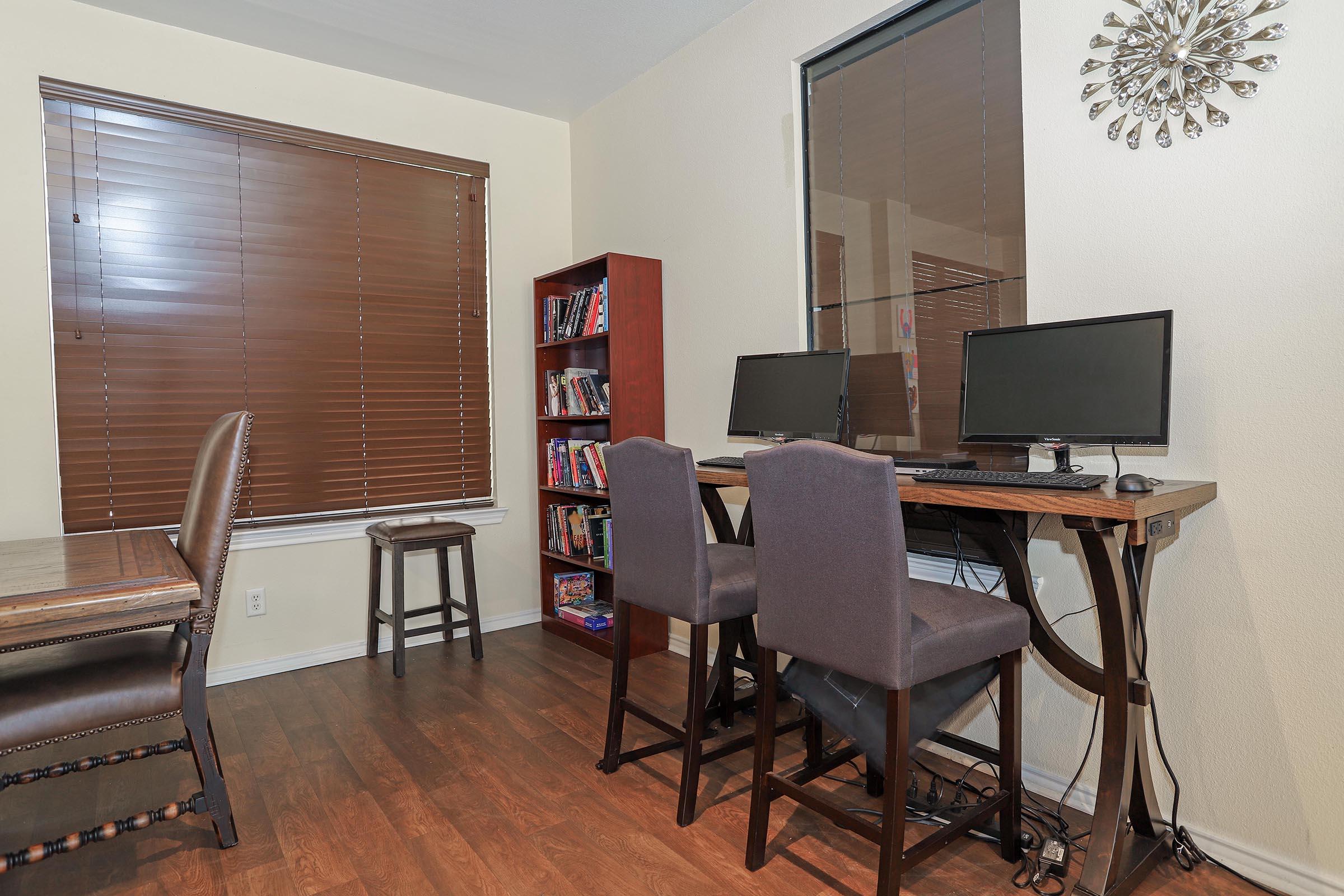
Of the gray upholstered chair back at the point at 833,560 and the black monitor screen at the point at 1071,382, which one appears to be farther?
the black monitor screen at the point at 1071,382

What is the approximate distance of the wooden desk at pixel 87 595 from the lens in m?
1.51

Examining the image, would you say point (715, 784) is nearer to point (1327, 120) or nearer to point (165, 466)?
point (1327, 120)

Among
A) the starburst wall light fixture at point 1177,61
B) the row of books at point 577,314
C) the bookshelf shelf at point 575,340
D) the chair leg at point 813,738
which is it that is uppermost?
the starburst wall light fixture at point 1177,61

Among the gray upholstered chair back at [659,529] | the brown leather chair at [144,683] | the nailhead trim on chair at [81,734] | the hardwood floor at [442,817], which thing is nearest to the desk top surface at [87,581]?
the brown leather chair at [144,683]

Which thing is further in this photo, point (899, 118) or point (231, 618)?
point (231, 618)

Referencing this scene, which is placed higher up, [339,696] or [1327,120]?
[1327,120]

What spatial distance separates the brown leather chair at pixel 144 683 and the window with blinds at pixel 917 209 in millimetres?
1948

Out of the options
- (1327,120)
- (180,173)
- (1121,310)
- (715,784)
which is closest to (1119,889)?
(715,784)

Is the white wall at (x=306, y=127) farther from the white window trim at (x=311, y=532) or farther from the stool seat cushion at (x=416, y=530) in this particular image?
the stool seat cushion at (x=416, y=530)

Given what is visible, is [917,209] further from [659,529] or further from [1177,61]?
[659,529]

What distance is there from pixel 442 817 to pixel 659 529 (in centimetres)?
99

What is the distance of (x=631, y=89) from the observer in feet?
12.4

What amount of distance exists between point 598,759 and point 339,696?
125 cm

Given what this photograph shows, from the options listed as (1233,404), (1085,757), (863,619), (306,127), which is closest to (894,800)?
(863,619)
